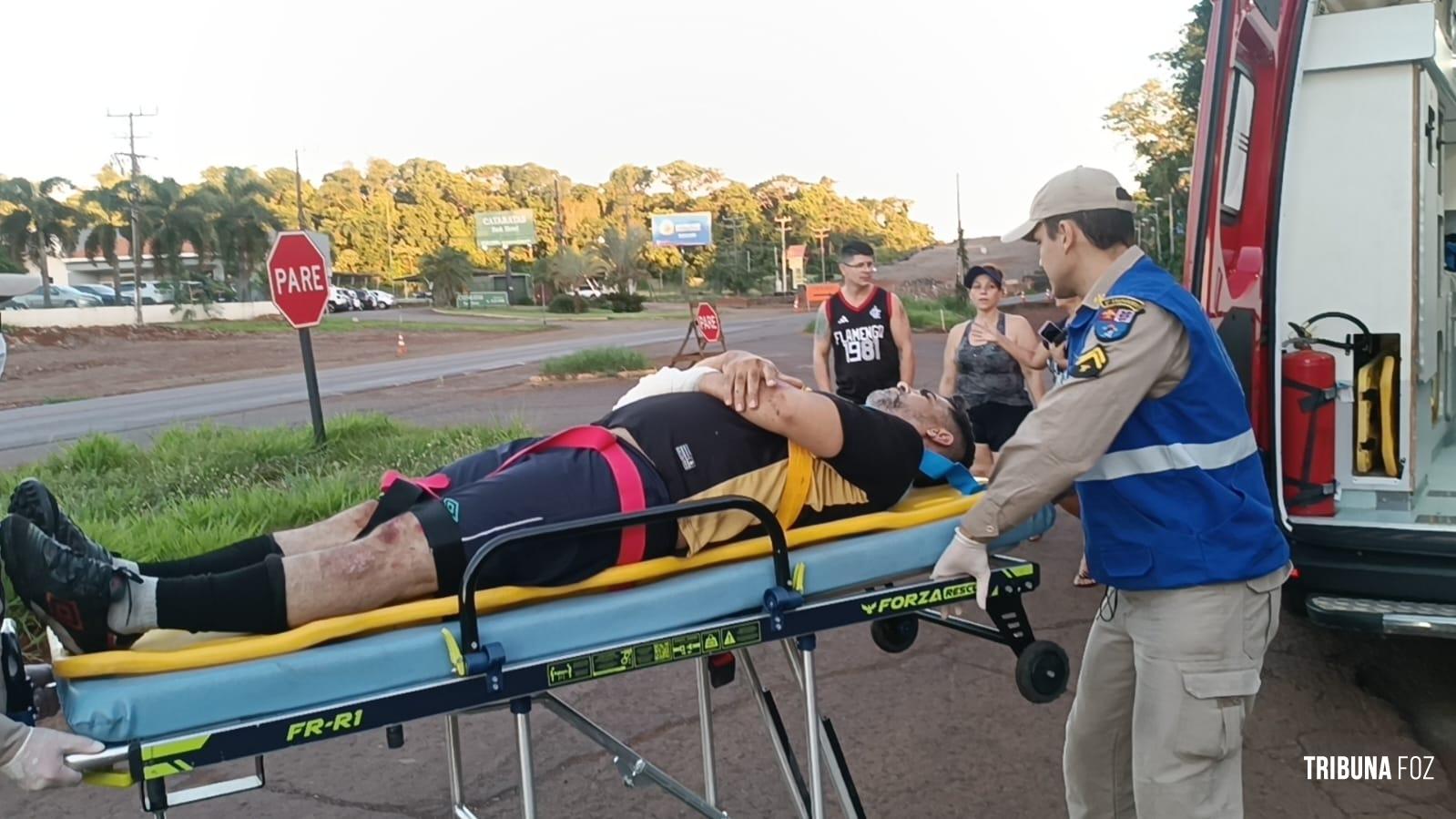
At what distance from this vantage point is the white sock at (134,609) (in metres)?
2.26

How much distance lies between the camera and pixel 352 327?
4119 cm

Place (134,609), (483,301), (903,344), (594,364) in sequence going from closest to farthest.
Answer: (134,609)
(903,344)
(594,364)
(483,301)

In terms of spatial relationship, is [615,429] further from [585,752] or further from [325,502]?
[325,502]

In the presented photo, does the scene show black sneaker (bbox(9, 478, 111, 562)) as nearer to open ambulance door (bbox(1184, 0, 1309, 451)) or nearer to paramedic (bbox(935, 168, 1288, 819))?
paramedic (bbox(935, 168, 1288, 819))

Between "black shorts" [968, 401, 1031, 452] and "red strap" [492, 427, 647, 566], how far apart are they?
3.51 m

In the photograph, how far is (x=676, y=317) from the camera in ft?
170

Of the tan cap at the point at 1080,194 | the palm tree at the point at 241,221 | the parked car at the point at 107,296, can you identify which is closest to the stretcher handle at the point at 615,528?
the tan cap at the point at 1080,194

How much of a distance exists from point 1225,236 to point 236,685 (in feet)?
10.8

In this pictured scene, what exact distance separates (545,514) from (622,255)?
62187 millimetres

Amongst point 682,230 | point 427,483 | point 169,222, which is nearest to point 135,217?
point 169,222

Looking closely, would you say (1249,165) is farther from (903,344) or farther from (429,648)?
(429,648)

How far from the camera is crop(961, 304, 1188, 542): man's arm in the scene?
7.48ft

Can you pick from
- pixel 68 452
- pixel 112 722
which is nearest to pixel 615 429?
pixel 112 722

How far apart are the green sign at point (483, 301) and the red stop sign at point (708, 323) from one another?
1690 inches
